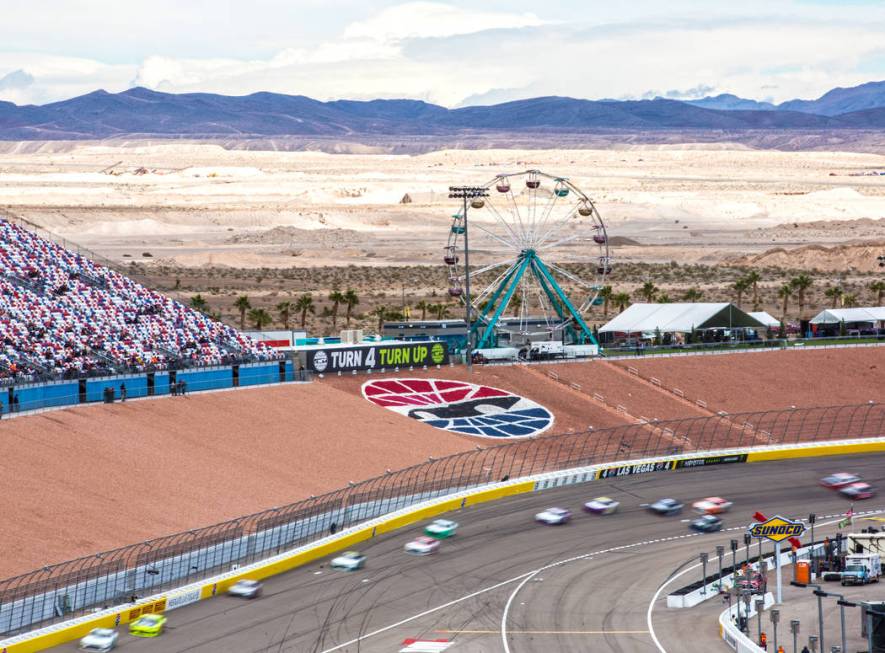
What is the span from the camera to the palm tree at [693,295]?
113 metres

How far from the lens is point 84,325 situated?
221 feet

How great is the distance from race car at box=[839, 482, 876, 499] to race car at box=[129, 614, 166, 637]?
1204 inches

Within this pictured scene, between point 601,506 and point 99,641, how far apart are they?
922 inches

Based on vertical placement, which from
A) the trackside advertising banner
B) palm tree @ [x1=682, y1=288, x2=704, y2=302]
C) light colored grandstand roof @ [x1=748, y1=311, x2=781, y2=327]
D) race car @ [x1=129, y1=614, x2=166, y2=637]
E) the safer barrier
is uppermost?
the safer barrier

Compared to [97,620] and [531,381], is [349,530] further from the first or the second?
[531,381]

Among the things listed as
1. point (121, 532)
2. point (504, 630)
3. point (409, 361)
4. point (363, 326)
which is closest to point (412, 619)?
point (504, 630)

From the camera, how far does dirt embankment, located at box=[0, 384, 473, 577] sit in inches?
1916

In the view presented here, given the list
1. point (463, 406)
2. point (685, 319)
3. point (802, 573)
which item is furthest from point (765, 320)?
point (802, 573)

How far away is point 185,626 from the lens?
41.5 m

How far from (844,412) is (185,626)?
4645 centimetres

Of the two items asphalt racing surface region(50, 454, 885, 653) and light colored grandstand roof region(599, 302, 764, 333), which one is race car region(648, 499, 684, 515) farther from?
light colored grandstand roof region(599, 302, 764, 333)

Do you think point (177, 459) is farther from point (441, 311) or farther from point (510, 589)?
point (441, 311)

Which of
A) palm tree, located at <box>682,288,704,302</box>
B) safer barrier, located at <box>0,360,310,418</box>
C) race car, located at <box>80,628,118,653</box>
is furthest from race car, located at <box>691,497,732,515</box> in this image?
palm tree, located at <box>682,288,704,302</box>

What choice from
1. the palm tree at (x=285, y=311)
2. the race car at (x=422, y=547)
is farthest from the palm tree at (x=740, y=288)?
the race car at (x=422, y=547)
